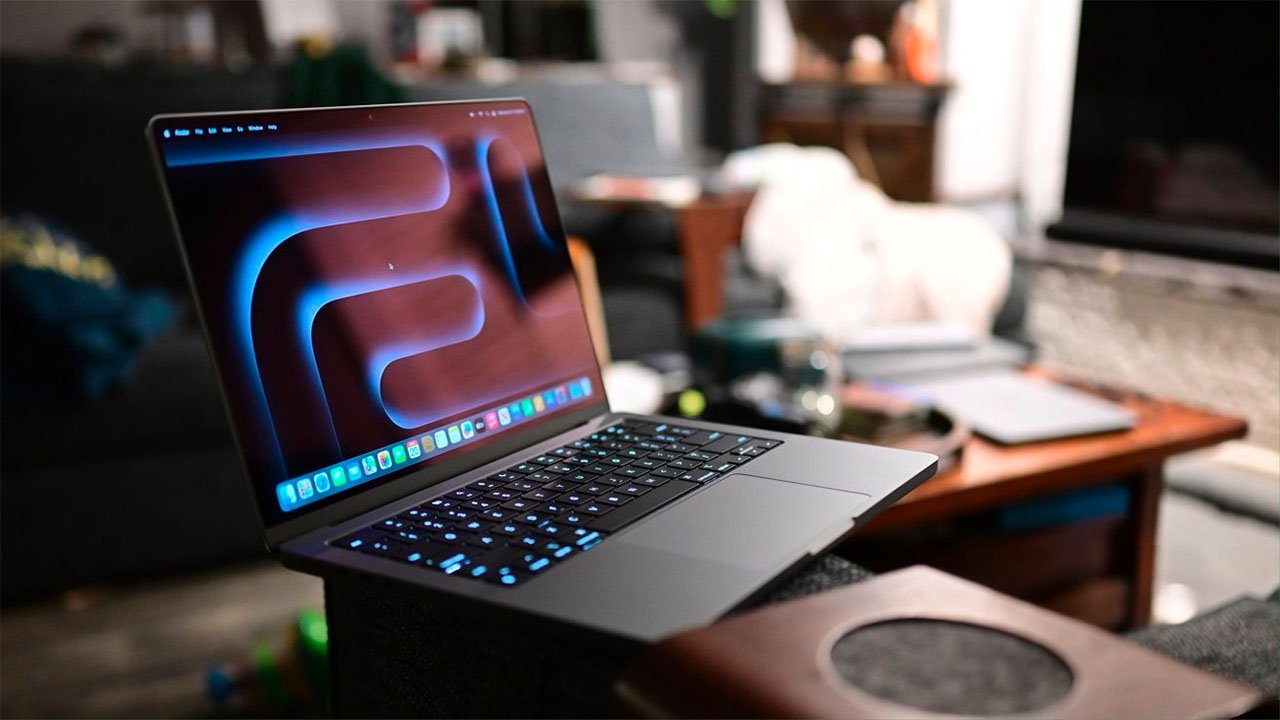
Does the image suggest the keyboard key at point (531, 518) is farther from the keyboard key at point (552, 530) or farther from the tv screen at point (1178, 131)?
the tv screen at point (1178, 131)

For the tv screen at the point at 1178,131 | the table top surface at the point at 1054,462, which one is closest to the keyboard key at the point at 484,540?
the table top surface at the point at 1054,462

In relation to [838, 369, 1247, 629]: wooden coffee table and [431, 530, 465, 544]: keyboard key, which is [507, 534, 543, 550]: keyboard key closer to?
[431, 530, 465, 544]: keyboard key

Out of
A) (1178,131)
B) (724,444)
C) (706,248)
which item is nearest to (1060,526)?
(724,444)

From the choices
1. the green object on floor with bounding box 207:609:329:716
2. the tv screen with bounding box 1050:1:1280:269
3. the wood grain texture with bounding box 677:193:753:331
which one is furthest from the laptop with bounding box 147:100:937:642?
the tv screen with bounding box 1050:1:1280:269

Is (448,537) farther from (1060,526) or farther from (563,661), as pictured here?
(1060,526)

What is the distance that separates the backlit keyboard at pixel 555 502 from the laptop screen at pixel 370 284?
4 centimetres

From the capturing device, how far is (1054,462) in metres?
1.27

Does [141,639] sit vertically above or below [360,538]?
below

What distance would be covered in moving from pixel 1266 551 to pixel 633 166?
1932 millimetres

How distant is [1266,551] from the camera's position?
1229mm

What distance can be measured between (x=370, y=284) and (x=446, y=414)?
0.09 m

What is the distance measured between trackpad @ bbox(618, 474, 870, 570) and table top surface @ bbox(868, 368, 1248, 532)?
571 mm

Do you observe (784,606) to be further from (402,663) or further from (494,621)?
(402,663)

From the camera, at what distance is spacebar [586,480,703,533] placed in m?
0.55
